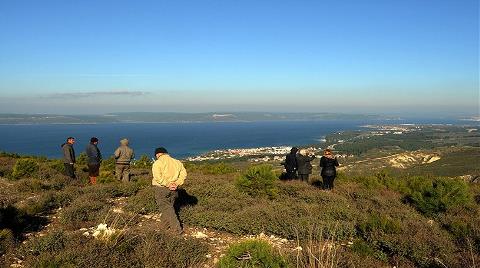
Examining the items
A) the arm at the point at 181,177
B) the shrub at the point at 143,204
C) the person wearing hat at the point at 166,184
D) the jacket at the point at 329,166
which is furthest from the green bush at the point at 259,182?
the person wearing hat at the point at 166,184

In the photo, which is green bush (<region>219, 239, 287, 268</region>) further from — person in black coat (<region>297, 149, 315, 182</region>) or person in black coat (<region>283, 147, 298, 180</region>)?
person in black coat (<region>283, 147, 298, 180</region>)

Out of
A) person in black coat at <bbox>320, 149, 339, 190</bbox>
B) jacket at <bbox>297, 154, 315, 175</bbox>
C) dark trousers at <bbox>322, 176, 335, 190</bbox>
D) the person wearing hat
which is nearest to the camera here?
the person wearing hat

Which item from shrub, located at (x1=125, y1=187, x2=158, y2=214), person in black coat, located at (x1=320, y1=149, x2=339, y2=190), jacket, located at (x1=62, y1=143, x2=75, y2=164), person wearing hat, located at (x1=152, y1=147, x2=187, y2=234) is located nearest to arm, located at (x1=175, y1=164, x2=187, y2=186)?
person wearing hat, located at (x1=152, y1=147, x2=187, y2=234)

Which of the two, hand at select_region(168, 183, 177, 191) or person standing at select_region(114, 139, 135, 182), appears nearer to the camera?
hand at select_region(168, 183, 177, 191)

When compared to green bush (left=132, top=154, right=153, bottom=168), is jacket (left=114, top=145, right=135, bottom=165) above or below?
above

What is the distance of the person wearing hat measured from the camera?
8047 millimetres

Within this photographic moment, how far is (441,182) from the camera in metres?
10.6

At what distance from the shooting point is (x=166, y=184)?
8047mm

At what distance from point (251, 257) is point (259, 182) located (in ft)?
19.3

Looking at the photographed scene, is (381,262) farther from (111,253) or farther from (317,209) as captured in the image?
(111,253)

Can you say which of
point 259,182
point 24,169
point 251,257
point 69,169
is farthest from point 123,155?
point 251,257

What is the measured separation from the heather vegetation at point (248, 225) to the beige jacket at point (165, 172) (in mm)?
943

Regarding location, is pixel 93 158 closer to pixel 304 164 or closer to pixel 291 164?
pixel 291 164

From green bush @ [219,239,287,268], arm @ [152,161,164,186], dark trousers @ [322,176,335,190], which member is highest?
arm @ [152,161,164,186]
